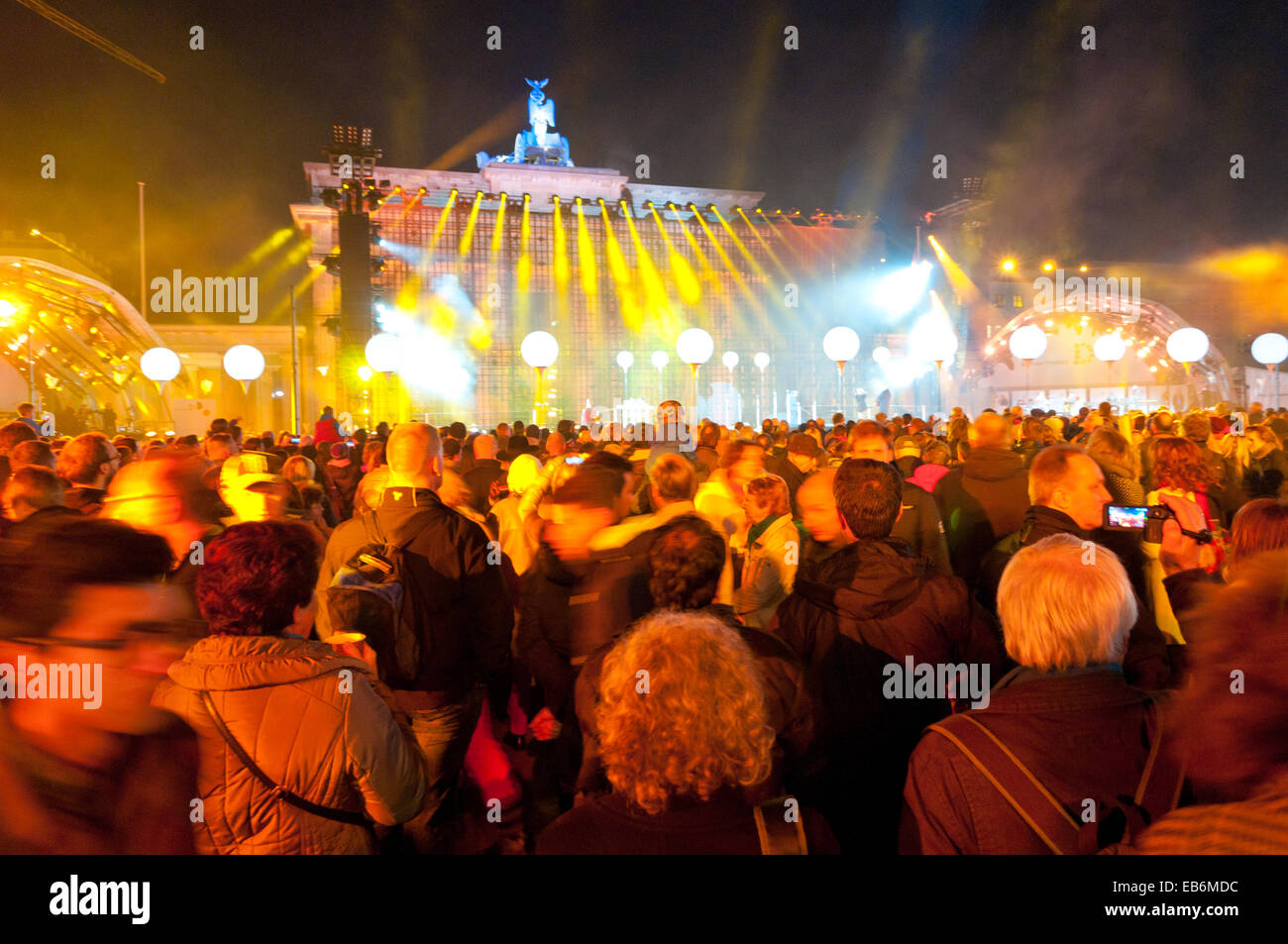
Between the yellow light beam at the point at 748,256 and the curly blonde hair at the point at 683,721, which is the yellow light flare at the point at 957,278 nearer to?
the yellow light beam at the point at 748,256

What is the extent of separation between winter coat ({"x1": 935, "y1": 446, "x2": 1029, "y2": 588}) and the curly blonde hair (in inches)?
132

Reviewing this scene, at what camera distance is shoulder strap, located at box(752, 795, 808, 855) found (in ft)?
4.58

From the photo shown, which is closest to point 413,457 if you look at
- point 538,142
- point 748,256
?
point 748,256

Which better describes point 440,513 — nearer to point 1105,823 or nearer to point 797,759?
point 797,759

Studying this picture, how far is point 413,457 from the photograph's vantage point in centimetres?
A: 331

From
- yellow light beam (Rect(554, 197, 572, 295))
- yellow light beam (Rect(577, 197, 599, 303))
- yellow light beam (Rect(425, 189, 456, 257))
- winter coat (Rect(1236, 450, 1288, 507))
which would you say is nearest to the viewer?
winter coat (Rect(1236, 450, 1288, 507))

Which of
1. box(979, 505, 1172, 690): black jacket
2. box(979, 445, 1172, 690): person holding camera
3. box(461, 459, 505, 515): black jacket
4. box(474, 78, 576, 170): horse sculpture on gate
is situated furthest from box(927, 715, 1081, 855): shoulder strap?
box(474, 78, 576, 170): horse sculpture on gate

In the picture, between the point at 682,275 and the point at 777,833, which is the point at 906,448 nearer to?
the point at 777,833

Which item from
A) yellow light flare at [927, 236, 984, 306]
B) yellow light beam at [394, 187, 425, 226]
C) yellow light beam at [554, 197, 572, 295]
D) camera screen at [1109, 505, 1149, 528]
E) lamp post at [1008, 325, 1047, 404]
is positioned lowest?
camera screen at [1109, 505, 1149, 528]

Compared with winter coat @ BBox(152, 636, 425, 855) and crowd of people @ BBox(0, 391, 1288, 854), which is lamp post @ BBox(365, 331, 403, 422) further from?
winter coat @ BBox(152, 636, 425, 855)

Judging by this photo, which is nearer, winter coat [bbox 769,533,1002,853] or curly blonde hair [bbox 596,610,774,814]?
curly blonde hair [bbox 596,610,774,814]

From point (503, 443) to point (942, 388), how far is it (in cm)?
1813

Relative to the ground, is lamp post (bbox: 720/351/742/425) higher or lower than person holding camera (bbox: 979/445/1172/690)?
higher
